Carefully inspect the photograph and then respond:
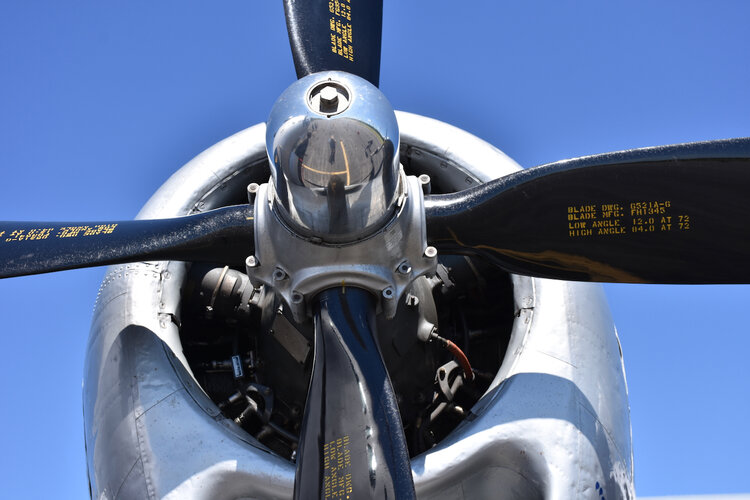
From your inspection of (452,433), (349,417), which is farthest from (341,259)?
(452,433)

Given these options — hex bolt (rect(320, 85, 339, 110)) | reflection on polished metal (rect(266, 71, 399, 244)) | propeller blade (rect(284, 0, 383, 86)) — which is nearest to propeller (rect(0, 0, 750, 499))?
reflection on polished metal (rect(266, 71, 399, 244))

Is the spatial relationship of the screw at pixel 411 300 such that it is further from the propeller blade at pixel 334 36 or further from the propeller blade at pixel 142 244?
the propeller blade at pixel 334 36

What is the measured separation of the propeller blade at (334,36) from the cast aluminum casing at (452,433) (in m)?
1.36

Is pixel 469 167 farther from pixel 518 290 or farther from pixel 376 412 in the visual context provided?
pixel 376 412

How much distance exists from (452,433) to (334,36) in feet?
10.4

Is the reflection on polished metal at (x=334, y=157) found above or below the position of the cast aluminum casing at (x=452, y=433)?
above

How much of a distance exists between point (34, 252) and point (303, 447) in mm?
2650

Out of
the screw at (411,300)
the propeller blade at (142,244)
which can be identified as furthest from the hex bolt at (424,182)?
the propeller blade at (142,244)

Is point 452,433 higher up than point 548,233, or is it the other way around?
point 548,233

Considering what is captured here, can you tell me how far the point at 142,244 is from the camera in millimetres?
7027

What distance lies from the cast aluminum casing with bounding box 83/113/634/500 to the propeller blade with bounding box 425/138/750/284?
2.01 ft

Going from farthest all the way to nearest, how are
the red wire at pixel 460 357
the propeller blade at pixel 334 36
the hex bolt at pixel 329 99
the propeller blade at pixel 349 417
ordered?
the propeller blade at pixel 334 36 < the red wire at pixel 460 357 < the hex bolt at pixel 329 99 < the propeller blade at pixel 349 417

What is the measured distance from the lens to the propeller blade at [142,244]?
6.91m

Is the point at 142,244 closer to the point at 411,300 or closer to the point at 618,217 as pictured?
the point at 411,300
